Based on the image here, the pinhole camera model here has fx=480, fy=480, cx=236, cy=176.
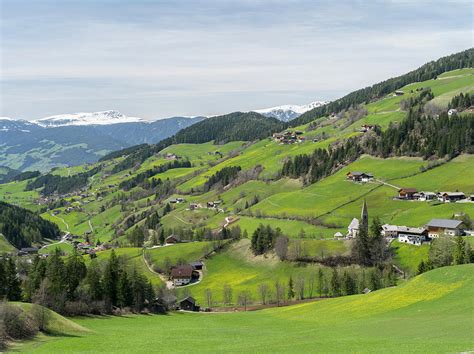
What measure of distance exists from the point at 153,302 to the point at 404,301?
198 feet

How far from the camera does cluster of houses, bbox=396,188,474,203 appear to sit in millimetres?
174875

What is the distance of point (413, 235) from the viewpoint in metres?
146

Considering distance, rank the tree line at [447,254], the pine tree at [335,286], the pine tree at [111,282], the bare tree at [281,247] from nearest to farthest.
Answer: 1. the pine tree at [111,282]
2. the tree line at [447,254]
3. the pine tree at [335,286]
4. the bare tree at [281,247]

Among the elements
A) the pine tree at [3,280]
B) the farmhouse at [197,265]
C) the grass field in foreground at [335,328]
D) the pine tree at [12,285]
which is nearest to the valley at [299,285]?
the grass field in foreground at [335,328]

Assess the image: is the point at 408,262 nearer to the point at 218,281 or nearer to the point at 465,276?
the point at 218,281

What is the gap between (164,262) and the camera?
565 ft

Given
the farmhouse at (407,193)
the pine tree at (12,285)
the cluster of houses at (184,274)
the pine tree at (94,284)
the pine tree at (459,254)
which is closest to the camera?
the pine tree at (12,285)

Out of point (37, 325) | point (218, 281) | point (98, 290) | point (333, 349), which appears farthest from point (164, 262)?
point (333, 349)

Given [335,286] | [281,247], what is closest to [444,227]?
[335,286]

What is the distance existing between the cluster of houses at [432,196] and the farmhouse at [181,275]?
9107 centimetres

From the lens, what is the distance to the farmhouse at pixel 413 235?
143125 millimetres

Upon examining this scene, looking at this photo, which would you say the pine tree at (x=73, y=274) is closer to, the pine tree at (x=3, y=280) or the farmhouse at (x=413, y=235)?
the pine tree at (x=3, y=280)

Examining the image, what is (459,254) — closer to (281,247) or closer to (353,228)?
(353,228)

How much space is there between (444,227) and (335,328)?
306 feet
